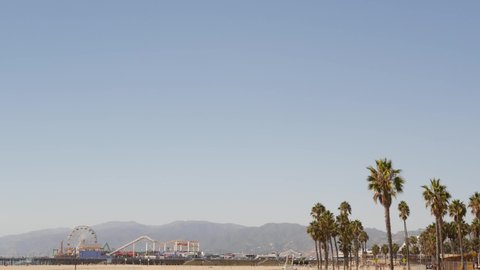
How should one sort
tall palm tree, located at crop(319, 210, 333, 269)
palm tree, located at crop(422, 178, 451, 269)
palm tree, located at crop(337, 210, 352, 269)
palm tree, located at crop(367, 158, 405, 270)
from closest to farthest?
palm tree, located at crop(367, 158, 405, 270)
palm tree, located at crop(422, 178, 451, 269)
tall palm tree, located at crop(319, 210, 333, 269)
palm tree, located at crop(337, 210, 352, 269)

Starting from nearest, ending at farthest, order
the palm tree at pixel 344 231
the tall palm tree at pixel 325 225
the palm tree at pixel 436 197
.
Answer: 1. the palm tree at pixel 436 197
2. the tall palm tree at pixel 325 225
3. the palm tree at pixel 344 231

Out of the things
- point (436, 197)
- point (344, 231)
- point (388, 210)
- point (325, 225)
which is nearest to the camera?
point (388, 210)

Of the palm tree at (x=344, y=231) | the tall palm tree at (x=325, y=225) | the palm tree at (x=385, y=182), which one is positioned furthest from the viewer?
the palm tree at (x=344, y=231)

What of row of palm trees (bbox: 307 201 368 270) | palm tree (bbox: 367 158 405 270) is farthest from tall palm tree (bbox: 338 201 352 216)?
palm tree (bbox: 367 158 405 270)

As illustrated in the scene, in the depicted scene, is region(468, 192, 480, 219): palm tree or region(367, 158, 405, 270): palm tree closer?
region(367, 158, 405, 270): palm tree

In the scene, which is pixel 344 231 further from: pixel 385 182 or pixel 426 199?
pixel 385 182

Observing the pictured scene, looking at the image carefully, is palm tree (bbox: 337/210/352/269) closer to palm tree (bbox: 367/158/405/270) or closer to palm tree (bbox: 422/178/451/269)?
palm tree (bbox: 422/178/451/269)

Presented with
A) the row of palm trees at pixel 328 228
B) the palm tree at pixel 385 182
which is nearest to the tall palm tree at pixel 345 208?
the row of palm trees at pixel 328 228

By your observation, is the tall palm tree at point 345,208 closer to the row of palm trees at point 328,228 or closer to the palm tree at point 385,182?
the row of palm trees at point 328,228

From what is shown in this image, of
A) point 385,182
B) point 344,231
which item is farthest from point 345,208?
point 385,182

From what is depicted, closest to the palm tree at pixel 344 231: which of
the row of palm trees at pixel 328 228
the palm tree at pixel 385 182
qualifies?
the row of palm trees at pixel 328 228

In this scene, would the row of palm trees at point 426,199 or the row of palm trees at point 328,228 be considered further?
the row of palm trees at point 328,228

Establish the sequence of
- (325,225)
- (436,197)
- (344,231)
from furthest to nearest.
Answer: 1. (344,231)
2. (325,225)
3. (436,197)

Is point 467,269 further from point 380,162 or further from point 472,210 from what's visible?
point 380,162
